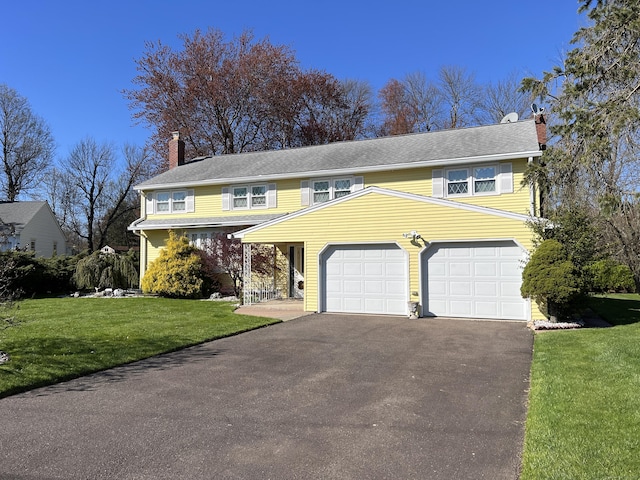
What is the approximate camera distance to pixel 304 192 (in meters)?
19.2

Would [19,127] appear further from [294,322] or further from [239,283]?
[294,322]

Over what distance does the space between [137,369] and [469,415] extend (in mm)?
5377

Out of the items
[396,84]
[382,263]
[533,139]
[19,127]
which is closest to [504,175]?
[533,139]

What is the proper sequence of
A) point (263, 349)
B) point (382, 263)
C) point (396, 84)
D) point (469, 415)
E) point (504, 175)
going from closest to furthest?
point (469, 415) < point (263, 349) < point (382, 263) < point (504, 175) < point (396, 84)

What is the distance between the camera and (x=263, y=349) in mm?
9102

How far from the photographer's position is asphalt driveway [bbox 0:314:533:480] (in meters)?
3.96

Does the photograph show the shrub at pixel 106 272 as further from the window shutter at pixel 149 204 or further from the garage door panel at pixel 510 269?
the garage door panel at pixel 510 269

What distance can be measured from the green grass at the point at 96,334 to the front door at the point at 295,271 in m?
3.41

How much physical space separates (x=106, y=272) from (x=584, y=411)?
73.0ft

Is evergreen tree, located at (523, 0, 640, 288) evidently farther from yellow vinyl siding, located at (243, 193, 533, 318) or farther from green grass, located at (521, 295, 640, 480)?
green grass, located at (521, 295, 640, 480)

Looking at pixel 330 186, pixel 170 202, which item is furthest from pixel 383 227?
pixel 170 202

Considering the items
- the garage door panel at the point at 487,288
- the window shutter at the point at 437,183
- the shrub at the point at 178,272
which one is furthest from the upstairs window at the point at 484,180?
the shrub at the point at 178,272

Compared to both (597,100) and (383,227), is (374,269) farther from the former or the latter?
(597,100)

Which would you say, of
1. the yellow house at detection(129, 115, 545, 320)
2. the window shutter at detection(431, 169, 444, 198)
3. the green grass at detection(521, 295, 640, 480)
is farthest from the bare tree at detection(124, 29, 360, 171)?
the green grass at detection(521, 295, 640, 480)
